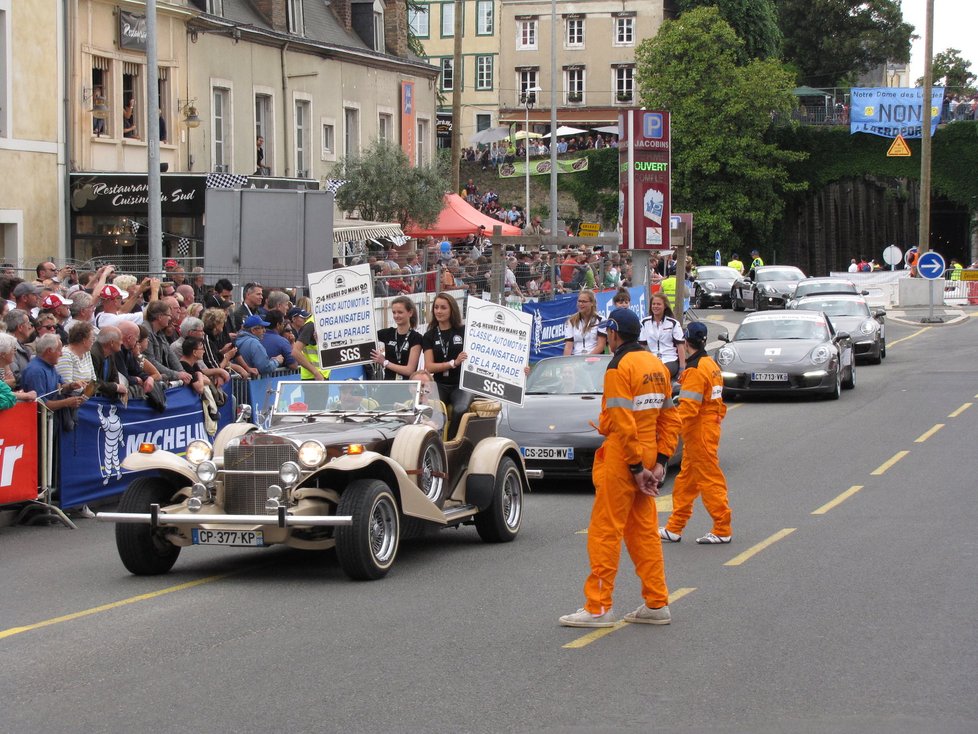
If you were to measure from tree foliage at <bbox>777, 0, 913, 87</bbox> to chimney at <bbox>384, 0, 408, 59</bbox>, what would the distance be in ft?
146

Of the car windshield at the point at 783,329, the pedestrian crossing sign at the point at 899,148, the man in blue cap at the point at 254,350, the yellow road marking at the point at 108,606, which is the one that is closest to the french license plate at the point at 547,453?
the man in blue cap at the point at 254,350

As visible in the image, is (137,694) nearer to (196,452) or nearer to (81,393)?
(196,452)

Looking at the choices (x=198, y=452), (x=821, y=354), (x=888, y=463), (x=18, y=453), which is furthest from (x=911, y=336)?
(x=198, y=452)

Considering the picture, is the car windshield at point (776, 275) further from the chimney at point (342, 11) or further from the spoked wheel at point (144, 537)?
the spoked wheel at point (144, 537)

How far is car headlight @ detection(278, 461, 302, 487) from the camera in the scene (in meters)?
9.59

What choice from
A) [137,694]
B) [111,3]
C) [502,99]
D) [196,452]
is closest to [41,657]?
[137,694]

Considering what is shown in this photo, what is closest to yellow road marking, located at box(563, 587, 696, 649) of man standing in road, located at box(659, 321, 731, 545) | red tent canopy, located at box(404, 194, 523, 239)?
man standing in road, located at box(659, 321, 731, 545)

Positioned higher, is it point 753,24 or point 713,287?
point 753,24

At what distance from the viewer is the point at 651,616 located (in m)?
8.35

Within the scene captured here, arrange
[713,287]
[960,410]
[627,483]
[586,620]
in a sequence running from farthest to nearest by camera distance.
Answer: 1. [713,287]
2. [960,410]
3. [627,483]
4. [586,620]

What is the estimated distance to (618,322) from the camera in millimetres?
8500

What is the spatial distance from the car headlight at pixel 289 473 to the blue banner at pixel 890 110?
5653 cm

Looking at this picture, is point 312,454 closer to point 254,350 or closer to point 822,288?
point 254,350

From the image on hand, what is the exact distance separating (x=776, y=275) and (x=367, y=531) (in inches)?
1568
